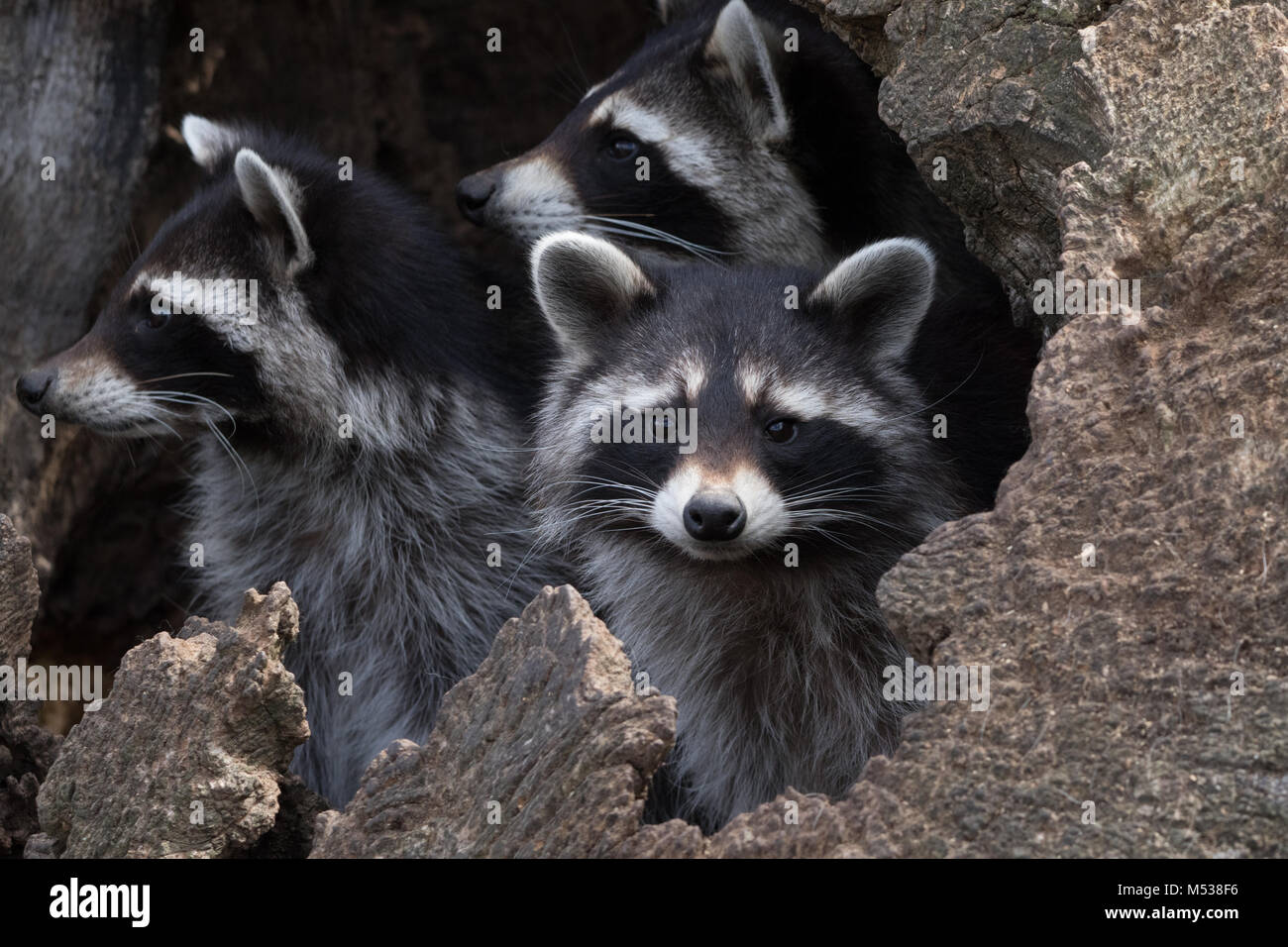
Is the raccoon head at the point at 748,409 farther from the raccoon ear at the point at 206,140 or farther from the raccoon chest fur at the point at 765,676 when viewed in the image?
the raccoon ear at the point at 206,140

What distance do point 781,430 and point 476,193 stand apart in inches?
68.1

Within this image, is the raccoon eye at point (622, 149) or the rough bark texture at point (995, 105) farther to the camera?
the raccoon eye at point (622, 149)

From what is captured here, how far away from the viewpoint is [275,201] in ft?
14.7

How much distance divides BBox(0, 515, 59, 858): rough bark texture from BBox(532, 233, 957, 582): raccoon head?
1.28 m

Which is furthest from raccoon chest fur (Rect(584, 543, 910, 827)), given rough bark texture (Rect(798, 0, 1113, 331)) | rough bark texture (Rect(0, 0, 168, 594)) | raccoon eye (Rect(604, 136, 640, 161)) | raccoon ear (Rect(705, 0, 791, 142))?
rough bark texture (Rect(0, 0, 168, 594))

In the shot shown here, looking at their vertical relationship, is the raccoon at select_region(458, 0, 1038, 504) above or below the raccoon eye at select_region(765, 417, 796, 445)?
above

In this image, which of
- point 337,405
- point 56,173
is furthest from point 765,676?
point 56,173

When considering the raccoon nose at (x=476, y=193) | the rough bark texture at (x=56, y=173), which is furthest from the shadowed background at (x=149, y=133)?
the raccoon nose at (x=476, y=193)

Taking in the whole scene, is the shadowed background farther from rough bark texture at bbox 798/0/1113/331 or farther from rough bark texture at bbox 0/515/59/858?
rough bark texture at bbox 798/0/1113/331

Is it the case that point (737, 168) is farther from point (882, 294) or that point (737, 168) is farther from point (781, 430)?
point (781, 430)

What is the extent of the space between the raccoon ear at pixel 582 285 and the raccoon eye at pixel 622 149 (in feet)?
3.43

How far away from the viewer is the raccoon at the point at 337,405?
4469 mm

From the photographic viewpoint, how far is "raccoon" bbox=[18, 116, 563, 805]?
4.47m

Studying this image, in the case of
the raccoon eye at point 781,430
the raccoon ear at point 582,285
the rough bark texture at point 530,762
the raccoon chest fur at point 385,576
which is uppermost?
the raccoon ear at point 582,285
